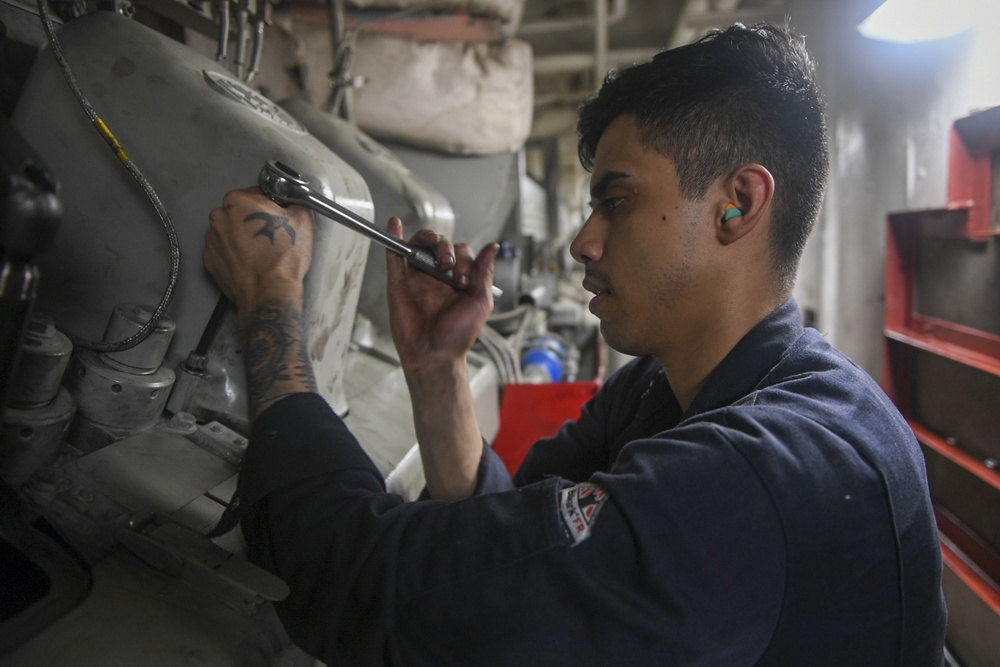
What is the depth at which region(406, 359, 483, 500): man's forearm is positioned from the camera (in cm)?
100

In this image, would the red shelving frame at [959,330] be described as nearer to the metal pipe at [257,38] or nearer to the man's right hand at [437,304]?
the man's right hand at [437,304]

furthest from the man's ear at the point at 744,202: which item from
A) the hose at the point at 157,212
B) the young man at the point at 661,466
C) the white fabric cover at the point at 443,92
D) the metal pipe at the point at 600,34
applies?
the metal pipe at the point at 600,34

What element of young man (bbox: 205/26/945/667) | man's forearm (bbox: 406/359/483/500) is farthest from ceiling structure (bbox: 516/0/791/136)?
man's forearm (bbox: 406/359/483/500)

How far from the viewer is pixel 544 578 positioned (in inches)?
22.5

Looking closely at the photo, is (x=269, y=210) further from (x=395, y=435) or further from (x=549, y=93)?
(x=549, y=93)

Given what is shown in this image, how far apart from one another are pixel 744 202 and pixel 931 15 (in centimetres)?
145

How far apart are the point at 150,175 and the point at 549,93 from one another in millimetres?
4348

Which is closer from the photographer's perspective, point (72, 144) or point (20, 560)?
point (20, 560)

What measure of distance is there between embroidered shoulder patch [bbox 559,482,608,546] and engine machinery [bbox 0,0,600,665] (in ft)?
0.99

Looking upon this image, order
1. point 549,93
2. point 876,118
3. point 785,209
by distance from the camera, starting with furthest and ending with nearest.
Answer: point 549,93 → point 876,118 → point 785,209

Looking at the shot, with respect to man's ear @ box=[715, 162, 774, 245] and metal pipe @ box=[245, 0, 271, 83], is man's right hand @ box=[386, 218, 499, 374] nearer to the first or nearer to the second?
man's ear @ box=[715, 162, 774, 245]

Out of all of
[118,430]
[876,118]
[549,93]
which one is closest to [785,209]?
[118,430]

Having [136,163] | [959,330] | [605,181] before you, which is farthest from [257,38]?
[959,330]

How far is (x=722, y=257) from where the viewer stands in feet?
2.66
